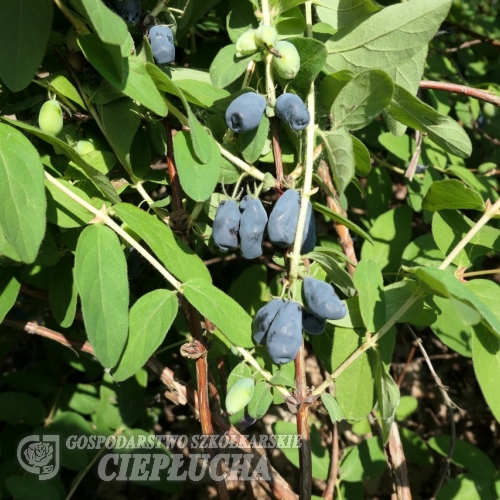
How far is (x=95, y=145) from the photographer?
110 centimetres

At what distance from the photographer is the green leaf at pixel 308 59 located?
2.90 ft

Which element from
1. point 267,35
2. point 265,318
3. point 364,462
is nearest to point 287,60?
point 267,35

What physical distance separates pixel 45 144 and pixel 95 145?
0.31 feet

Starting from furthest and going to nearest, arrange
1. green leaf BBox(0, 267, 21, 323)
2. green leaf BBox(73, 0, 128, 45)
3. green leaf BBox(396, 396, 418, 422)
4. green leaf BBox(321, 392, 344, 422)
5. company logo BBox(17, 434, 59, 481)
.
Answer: green leaf BBox(396, 396, 418, 422)
company logo BBox(17, 434, 59, 481)
green leaf BBox(0, 267, 21, 323)
green leaf BBox(321, 392, 344, 422)
green leaf BBox(73, 0, 128, 45)

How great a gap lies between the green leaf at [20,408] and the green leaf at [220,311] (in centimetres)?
93

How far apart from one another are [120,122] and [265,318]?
0.46 meters

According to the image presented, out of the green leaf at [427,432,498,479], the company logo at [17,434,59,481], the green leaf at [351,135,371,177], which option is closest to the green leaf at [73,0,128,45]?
the green leaf at [351,135,371,177]

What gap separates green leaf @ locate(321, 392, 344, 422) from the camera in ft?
3.30

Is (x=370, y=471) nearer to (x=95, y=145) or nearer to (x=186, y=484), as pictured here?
(x=186, y=484)

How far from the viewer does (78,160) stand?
927mm

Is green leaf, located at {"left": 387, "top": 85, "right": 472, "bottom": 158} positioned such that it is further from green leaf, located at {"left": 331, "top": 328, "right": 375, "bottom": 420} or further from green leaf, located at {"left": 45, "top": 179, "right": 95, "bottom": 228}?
green leaf, located at {"left": 45, "top": 179, "right": 95, "bottom": 228}

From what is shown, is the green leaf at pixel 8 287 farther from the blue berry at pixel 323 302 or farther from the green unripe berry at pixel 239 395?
the blue berry at pixel 323 302

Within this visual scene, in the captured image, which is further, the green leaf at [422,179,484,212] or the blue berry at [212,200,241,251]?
the green leaf at [422,179,484,212]

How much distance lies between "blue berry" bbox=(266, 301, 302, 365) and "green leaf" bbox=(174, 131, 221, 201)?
22 centimetres
